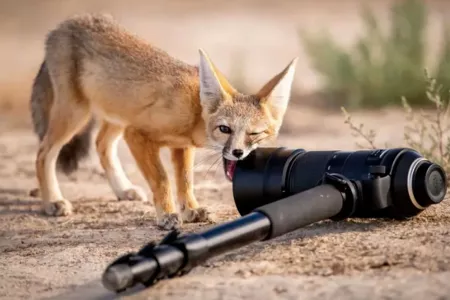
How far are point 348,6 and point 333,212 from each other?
1467 cm

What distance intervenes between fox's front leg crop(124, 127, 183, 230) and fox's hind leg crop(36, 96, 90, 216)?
583mm

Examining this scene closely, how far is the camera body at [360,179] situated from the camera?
4352mm

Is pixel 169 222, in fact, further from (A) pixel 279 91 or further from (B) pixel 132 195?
(B) pixel 132 195

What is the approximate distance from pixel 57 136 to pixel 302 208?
2.70 meters

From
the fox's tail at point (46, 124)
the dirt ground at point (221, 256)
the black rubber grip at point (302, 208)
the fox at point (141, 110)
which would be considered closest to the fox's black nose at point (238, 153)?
the fox at point (141, 110)

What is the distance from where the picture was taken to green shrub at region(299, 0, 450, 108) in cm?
1016

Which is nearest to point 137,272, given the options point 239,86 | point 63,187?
point 63,187

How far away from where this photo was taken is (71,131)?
625 cm

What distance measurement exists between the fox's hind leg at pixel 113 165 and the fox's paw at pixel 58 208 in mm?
527

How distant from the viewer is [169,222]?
5188 mm

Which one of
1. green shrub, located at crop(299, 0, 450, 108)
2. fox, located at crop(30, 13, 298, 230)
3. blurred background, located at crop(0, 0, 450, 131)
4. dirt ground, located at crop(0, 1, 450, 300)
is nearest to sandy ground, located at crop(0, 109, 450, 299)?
dirt ground, located at crop(0, 1, 450, 300)

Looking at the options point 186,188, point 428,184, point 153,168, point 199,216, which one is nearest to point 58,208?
point 153,168

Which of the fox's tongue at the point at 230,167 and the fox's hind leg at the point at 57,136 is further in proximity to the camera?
the fox's hind leg at the point at 57,136

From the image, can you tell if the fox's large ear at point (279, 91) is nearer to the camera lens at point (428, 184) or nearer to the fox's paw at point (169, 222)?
the fox's paw at point (169, 222)
